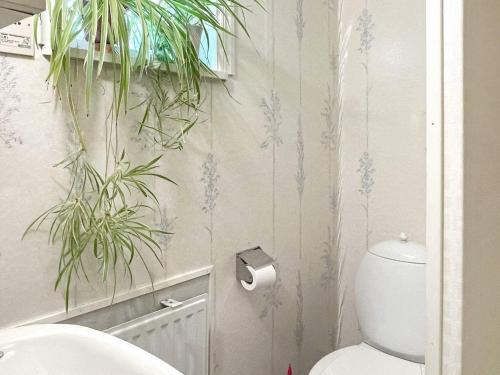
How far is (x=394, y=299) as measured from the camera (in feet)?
4.90

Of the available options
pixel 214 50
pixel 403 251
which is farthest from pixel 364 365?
pixel 214 50

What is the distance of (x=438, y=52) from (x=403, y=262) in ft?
3.13

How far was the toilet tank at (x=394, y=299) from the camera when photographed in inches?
57.0

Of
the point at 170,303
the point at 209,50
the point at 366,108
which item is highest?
the point at 209,50

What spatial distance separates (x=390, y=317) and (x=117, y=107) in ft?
4.05

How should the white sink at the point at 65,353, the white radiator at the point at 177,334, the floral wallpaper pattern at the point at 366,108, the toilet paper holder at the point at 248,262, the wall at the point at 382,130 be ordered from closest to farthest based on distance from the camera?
the white sink at the point at 65,353
the white radiator at the point at 177,334
the toilet paper holder at the point at 248,262
the wall at the point at 382,130
the floral wallpaper pattern at the point at 366,108

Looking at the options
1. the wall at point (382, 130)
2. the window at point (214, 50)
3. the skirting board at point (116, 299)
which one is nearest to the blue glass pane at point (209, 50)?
the window at point (214, 50)

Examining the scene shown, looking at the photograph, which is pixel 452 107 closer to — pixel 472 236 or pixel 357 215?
pixel 472 236

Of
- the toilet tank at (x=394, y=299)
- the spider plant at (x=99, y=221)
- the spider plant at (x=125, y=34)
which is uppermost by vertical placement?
the spider plant at (x=125, y=34)

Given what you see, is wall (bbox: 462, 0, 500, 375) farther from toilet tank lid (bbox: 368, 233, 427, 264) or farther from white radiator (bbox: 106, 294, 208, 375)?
white radiator (bbox: 106, 294, 208, 375)

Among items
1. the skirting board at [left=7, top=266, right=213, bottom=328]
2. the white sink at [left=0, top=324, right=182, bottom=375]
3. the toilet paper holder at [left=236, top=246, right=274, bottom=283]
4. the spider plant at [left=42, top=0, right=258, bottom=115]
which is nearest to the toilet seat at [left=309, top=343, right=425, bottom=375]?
the toilet paper holder at [left=236, top=246, right=274, bottom=283]

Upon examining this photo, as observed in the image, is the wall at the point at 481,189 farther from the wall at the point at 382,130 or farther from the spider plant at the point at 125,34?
the wall at the point at 382,130

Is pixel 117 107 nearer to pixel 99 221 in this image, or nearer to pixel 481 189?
pixel 99 221

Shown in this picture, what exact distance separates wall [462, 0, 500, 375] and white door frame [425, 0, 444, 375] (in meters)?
0.04
